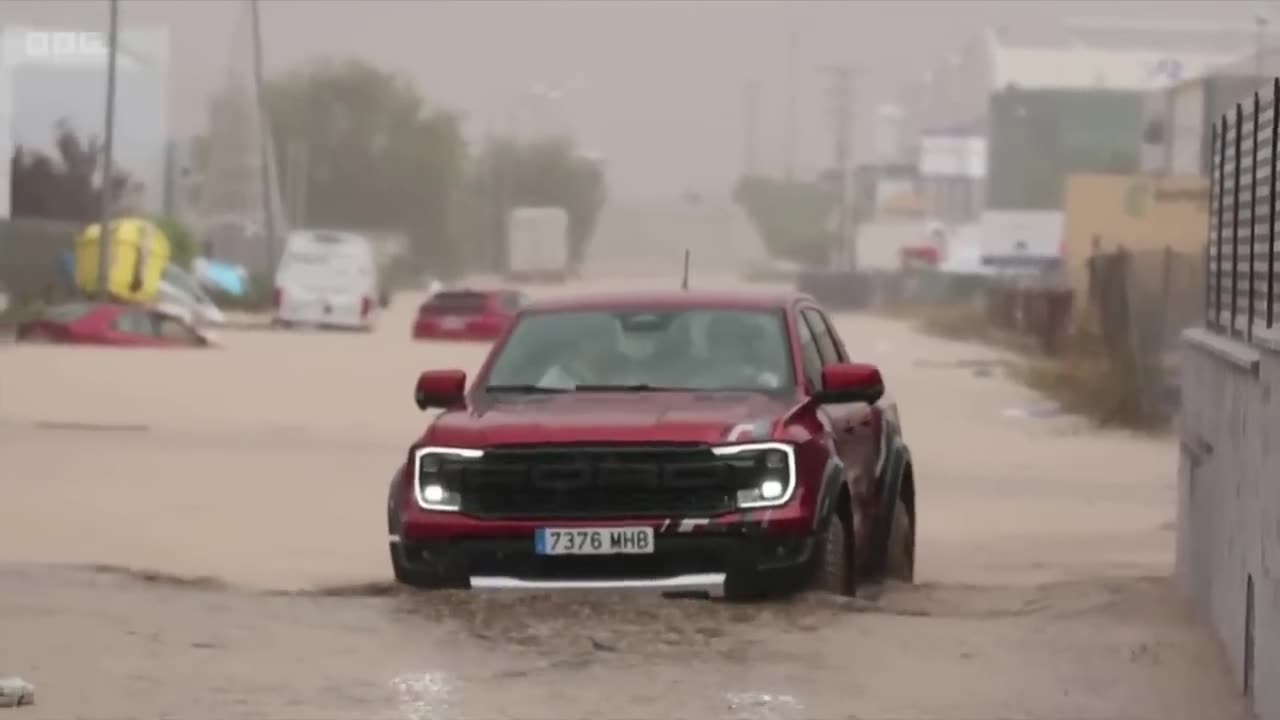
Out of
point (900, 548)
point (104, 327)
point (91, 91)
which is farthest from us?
point (91, 91)

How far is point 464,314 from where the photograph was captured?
56750 mm

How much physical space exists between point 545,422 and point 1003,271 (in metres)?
99.9

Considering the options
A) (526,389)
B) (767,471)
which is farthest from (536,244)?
(767,471)

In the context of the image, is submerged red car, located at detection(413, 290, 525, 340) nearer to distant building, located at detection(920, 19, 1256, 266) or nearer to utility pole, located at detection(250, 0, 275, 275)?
utility pole, located at detection(250, 0, 275, 275)

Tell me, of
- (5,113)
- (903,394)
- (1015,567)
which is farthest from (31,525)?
(5,113)

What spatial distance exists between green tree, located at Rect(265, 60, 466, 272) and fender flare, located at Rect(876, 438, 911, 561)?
119m

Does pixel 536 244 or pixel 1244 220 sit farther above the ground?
pixel 1244 220

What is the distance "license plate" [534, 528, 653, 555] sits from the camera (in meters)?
11.7

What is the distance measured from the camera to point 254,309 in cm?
8188

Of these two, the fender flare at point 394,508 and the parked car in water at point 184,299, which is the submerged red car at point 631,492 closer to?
the fender flare at point 394,508

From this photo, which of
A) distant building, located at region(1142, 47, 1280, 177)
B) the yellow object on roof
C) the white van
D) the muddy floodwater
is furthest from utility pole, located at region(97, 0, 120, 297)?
the muddy floodwater

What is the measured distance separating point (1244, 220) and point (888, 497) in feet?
8.64

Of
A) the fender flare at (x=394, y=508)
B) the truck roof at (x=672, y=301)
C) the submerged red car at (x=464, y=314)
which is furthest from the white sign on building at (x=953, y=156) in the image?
the fender flare at (x=394, y=508)

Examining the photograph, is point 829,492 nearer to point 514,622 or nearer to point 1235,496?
point 514,622
